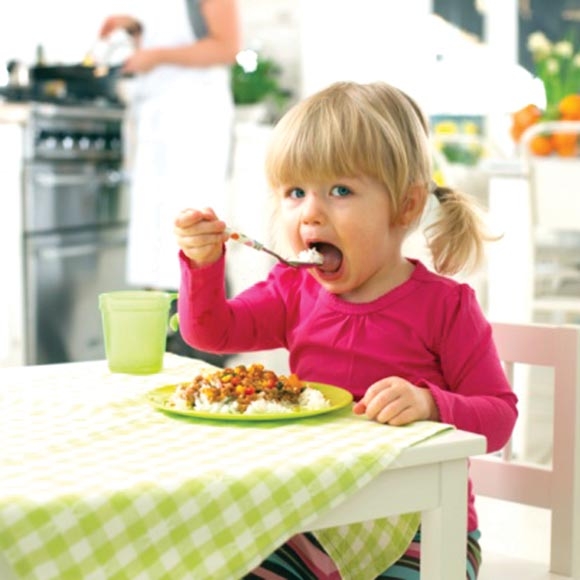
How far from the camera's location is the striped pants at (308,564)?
1.13 metres

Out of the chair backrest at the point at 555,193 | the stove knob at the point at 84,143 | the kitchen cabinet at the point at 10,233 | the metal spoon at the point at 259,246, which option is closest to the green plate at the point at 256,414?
the metal spoon at the point at 259,246

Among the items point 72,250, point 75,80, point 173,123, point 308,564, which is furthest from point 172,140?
point 308,564

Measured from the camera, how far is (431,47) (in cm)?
627

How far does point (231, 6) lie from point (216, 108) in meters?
0.39

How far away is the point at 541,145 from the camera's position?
15.5 feet

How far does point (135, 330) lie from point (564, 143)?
3.73 meters

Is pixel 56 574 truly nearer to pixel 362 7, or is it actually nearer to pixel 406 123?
pixel 406 123

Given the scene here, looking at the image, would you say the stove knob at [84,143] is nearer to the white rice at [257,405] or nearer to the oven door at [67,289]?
the oven door at [67,289]

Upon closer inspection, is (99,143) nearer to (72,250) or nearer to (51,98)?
(51,98)

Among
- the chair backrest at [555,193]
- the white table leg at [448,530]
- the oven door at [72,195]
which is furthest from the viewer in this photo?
the oven door at [72,195]

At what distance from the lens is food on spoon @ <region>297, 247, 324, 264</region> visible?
122cm

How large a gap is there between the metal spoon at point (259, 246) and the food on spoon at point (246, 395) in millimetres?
136

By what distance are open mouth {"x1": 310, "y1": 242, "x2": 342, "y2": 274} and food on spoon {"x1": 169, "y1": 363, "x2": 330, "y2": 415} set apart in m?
0.20

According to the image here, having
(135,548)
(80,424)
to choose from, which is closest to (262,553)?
(135,548)
